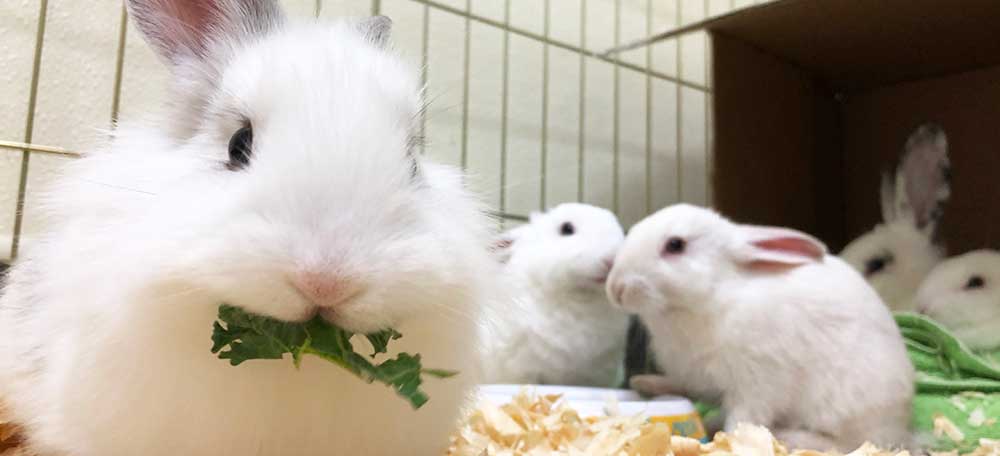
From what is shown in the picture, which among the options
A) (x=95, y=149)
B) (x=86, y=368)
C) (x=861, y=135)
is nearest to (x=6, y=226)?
(x=95, y=149)

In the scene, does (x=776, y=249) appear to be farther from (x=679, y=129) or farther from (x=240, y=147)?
(x=240, y=147)

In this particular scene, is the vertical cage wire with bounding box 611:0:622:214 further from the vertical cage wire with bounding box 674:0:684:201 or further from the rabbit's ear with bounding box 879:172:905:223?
the rabbit's ear with bounding box 879:172:905:223

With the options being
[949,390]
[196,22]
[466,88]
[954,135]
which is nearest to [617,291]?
[466,88]

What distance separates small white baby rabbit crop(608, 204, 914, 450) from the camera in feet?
5.77

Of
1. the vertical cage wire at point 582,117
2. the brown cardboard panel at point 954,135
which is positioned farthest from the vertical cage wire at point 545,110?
the brown cardboard panel at point 954,135

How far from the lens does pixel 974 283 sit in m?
2.50

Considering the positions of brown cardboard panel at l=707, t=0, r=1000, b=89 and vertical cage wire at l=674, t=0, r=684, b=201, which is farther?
vertical cage wire at l=674, t=0, r=684, b=201

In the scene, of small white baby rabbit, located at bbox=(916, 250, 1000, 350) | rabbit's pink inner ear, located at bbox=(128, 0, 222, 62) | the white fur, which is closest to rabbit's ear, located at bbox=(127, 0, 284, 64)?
rabbit's pink inner ear, located at bbox=(128, 0, 222, 62)

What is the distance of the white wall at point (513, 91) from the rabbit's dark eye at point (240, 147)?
0.63 m

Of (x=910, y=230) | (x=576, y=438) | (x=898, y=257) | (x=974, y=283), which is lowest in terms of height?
(x=576, y=438)

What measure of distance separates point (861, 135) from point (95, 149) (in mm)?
3194

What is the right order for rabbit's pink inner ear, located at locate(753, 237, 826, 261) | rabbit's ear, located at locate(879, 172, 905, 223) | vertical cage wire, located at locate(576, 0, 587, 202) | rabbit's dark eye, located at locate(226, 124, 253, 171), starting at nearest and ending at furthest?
1. rabbit's dark eye, located at locate(226, 124, 253, 171)
2. rabbit's pink inner ear, located at locate(753, 237, 826, 261)
3. vertical cage wire, located at locate(576, 0, 587, 202)
4. rabbit's ear, located at locate(879, 172, 905, 223)

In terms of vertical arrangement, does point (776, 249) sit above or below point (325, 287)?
above

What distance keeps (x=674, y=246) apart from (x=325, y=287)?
1.45m
